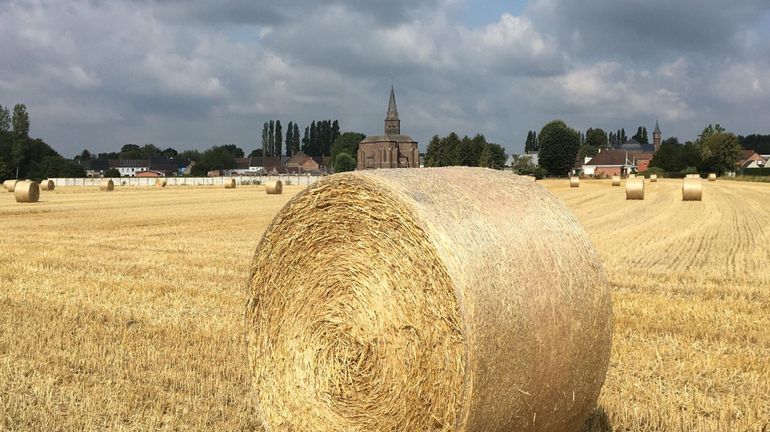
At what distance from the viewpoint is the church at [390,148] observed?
5851 inches

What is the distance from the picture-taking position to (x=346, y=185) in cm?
516

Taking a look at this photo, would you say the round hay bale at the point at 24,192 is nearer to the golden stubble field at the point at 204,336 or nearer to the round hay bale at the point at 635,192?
the golden stubble field at the point at 204,336

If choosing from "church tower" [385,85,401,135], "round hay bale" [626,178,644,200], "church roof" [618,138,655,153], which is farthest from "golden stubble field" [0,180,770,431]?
"church roof" [618,138,655,153]

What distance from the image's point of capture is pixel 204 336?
7980 millimetres

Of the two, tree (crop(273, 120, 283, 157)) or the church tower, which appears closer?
the church tower

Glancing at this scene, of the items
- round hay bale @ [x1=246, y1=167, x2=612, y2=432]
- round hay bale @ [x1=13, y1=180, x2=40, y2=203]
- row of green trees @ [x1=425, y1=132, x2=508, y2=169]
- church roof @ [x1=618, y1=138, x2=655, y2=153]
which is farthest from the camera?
church roof @ [x1=618, y1=138, x2=655, y2=153]

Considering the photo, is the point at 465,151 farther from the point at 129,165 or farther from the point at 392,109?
the point at 129,165

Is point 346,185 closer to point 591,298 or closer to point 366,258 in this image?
point 366,258

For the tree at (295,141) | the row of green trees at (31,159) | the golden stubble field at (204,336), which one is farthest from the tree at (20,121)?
the golden stubble field at (204,336)

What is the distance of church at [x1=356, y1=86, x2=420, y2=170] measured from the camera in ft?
488

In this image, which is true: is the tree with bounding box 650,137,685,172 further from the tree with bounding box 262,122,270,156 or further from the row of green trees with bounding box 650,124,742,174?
the tree with bounding box 262,122,270,156

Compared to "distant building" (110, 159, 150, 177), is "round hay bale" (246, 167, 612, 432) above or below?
below

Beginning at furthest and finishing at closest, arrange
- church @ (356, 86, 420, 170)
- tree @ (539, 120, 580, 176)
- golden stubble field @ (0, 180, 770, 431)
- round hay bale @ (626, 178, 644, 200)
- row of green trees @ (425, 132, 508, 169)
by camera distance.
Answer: church @ (356, 86, 420, 170), row of green trees @ (425, 132, 508, 169), tree @ (539, 120, 580, 176), round hay bale @ (626, 178, 644, 200), golden stubble field @ (0, 180, 770, 431)

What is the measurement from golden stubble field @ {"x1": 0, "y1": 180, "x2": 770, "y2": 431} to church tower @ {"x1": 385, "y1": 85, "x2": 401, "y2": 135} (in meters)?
147
